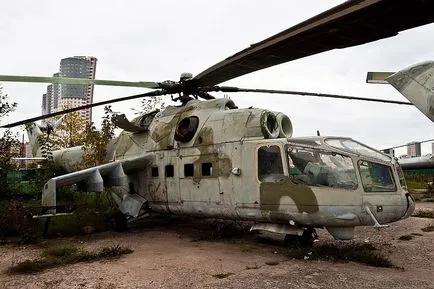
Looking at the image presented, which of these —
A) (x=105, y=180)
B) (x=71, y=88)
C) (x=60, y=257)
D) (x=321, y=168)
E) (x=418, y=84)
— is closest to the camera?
(x=418, y=84)

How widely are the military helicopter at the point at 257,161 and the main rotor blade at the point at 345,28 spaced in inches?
0.5

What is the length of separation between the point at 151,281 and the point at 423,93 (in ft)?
17.1

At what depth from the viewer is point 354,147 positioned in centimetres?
758

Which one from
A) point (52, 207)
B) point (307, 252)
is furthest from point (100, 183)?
point (307, 252)

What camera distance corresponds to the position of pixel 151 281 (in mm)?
6234

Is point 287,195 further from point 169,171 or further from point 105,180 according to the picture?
point 105,180

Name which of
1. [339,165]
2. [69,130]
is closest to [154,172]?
[339,165]

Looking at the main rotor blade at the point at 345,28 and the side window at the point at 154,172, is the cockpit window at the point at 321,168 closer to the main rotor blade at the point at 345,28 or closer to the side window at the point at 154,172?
the main rotor blade at the point at 345,28

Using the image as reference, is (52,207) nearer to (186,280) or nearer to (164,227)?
(164,227)

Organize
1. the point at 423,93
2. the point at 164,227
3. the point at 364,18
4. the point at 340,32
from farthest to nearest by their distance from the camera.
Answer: the point at 164,227 → the point at 423,93 → the point at 340,32 → the point at 364,18

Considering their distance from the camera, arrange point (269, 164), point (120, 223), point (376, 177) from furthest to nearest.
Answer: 1. point (120, 223)
2. point (269, 164)
3. point (376, 177)

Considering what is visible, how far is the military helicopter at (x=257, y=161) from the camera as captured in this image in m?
5.53

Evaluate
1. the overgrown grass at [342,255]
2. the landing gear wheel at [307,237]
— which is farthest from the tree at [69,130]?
the overgrown grass at [342,255]

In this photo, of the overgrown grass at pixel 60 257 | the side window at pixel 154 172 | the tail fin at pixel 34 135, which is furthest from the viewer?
the tail fin at pixel 34 135
